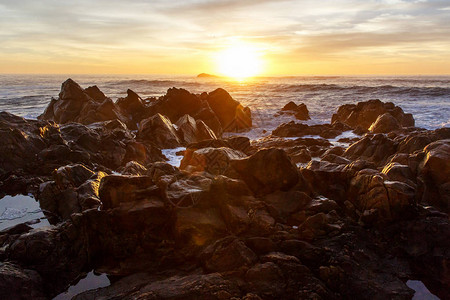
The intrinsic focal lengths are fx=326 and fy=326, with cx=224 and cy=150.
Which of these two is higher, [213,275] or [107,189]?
[107,189]

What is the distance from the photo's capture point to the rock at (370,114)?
22345 mm

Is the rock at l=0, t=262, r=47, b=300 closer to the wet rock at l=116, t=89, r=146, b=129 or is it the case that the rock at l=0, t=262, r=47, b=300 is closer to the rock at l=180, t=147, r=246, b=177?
the rock at l=180, t=147, r=246, b=177

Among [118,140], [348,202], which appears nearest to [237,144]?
[118,140]

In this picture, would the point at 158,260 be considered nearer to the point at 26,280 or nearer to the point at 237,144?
the point at 26,280

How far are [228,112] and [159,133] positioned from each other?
9690mm

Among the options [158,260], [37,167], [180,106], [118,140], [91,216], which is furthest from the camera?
[180,106]

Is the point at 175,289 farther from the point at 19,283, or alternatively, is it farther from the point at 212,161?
the point at 212,161

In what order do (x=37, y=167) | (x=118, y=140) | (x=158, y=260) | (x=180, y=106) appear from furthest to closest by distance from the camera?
(x=180, y=106) < (x=118, y=140) < (x=37, y=167) < (x=158, y=260)

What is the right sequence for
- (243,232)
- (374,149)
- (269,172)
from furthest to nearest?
(374,149), (269,172), (243,232)

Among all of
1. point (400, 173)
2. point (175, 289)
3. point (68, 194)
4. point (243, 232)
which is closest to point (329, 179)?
point (400, 173)

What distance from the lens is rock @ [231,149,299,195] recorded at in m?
7.26

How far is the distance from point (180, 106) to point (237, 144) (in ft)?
38.3

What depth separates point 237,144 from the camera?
13945mm

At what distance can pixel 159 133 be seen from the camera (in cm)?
1645
